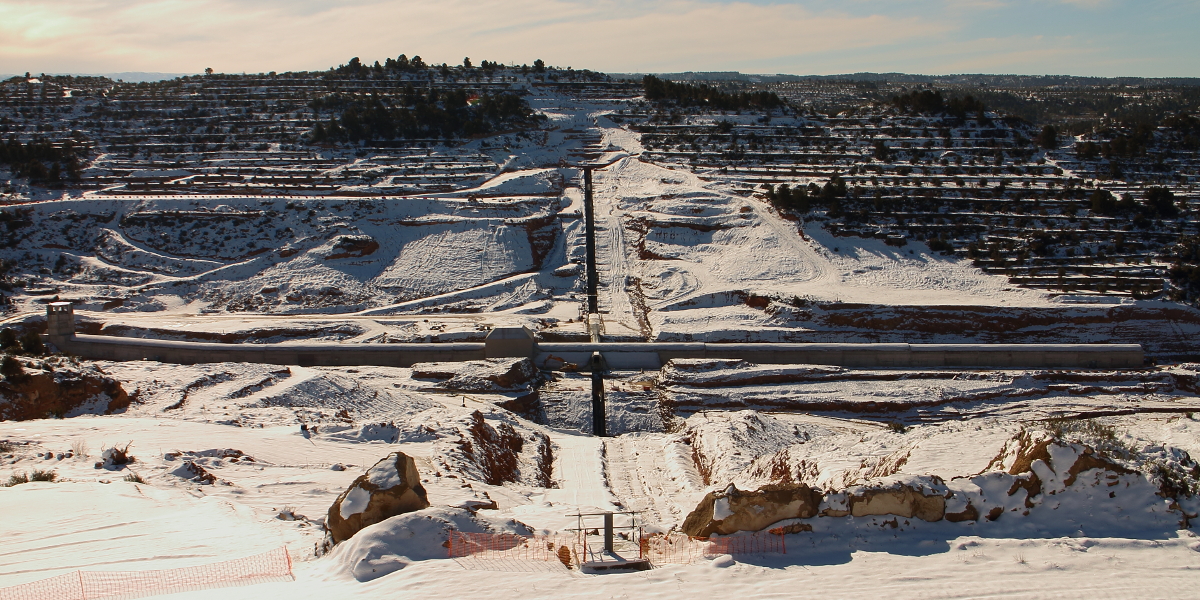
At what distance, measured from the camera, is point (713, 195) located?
1371 inches

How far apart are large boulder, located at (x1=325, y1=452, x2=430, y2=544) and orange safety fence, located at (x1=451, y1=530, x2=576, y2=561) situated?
3.54 ft

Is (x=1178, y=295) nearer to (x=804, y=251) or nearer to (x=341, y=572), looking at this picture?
(x=804, y=251)

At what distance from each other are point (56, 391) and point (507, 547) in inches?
546

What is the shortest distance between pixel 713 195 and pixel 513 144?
49.5 ft

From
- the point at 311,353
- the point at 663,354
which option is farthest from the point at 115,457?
the point at 663,354

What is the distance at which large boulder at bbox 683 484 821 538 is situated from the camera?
9.44 metres

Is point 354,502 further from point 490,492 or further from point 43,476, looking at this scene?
point 43,476

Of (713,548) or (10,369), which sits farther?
(10,369)

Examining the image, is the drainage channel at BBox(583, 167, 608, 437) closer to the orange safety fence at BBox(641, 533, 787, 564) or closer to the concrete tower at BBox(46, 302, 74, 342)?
Result: the orange safety fence at BBox(641, 533, 787, 564)

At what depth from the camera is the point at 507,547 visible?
30.5 ft

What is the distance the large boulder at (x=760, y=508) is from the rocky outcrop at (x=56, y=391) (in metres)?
14.5

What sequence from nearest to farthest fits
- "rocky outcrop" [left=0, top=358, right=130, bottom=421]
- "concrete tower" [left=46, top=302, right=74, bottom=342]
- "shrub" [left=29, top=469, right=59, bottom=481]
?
1. "shrub" [left=29, top=469, right=59, bottom=481]
2. "rocky outcrop" [left=0, top=358, right=130, bottom=421]
3. "concrete tower" [left=46, top=302, right=74, bottom=342]

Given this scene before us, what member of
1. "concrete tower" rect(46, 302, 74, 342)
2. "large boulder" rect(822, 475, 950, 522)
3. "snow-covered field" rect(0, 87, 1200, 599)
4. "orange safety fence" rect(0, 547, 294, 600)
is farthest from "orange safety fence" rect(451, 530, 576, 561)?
"concrete tower" rect(46, 302, 74, 342)

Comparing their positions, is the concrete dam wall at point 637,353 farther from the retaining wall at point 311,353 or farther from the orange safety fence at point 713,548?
the orange safety fence at point 713,548
